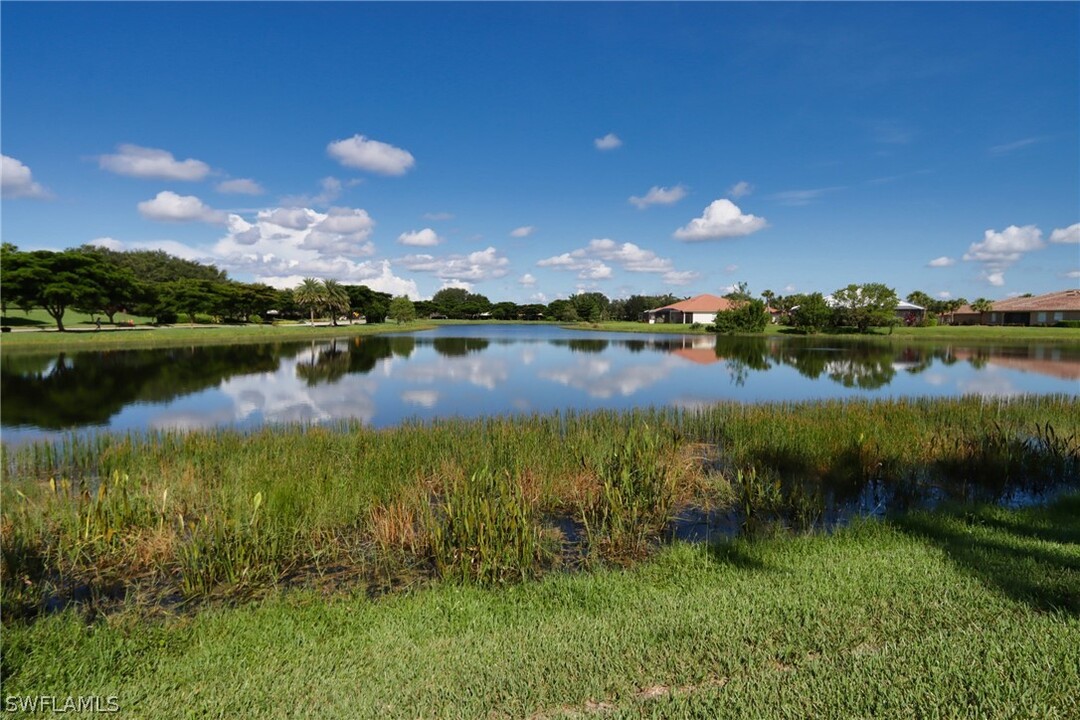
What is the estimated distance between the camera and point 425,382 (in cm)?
2192

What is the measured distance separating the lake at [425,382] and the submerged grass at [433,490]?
4.59 metres

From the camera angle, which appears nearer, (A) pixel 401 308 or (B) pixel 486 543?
(B) pixel 486 543

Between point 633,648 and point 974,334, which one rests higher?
point 974,334

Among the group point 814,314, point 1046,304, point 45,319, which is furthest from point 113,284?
point 1046,304

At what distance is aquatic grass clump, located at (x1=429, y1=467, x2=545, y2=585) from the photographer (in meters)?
5.06

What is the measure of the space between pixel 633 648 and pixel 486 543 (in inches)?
82.3

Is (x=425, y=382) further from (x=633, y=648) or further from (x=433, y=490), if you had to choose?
(x=633, y=648)

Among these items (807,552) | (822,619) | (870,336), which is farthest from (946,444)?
(870,336)

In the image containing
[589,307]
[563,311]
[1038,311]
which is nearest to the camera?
[1038,311]

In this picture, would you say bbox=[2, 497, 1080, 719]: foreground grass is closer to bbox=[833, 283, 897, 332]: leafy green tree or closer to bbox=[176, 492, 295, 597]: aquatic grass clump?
bbox=[176, 492, 295, 597]: aquatic grass clump

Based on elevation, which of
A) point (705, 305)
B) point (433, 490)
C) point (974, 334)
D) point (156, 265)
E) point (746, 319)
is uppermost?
point (156, 265)

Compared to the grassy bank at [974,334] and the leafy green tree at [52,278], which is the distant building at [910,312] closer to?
the grassy bank at [974,334]

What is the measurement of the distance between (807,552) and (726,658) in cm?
249

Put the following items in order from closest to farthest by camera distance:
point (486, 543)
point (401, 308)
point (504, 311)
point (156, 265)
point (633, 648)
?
point (633, 648) → point (486, 543) → point (156, 265) → point (401, 308) → point (504, 311)
